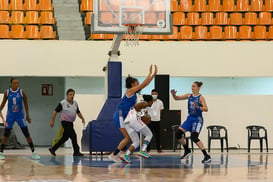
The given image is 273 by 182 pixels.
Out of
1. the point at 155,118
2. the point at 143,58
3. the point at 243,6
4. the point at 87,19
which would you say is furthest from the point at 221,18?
the point at 155,118

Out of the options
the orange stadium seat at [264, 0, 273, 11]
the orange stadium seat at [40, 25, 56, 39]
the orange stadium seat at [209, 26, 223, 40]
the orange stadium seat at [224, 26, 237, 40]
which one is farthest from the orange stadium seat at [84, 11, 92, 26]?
the orange stadium seat at [264, 0, 273, 11]

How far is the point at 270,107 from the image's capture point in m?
21.3

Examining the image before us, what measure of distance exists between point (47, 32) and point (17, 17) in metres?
1.55

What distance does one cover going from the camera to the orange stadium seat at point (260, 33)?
22750 millimetres

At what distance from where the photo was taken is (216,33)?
22.7m

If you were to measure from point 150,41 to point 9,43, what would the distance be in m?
4.82

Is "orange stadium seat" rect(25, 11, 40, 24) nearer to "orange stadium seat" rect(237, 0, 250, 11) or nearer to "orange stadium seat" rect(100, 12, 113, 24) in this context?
"orange stadium seat" rect(100, 12, 113, 24)

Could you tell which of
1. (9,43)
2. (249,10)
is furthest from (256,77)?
(9,43)

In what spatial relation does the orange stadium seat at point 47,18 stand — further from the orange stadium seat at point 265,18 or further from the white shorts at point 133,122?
the white shorts at point 133,122

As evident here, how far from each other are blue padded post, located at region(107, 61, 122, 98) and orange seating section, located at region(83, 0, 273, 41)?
15.8 ft

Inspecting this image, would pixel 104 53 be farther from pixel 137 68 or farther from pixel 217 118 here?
pixel 217 118

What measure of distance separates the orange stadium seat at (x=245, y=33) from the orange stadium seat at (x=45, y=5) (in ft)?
23.3

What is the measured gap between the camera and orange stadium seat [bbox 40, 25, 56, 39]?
21859 millimetres

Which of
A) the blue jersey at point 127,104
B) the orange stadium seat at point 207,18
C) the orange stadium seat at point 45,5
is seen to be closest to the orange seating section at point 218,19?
the orange stadium seat at point 207,18
